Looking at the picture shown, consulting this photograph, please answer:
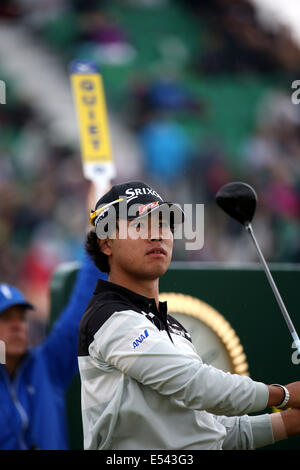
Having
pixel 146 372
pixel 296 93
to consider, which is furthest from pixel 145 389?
pixel 296 93

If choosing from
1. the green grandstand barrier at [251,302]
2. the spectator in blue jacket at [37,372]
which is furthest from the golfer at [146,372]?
the green grandstand barrier at [251,302]

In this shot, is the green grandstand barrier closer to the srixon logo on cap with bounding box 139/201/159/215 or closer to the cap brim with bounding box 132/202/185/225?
the cap brim with bounding box 132/202/185/225

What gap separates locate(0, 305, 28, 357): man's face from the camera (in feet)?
10.8

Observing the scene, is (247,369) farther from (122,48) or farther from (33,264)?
(122,48)

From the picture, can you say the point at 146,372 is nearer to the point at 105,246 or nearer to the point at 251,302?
the point at 105,246

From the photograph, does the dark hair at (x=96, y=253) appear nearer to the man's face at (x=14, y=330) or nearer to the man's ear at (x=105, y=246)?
the man's ear at (x=105, y=246)

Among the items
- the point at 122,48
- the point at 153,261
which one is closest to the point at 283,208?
the point at 122,48

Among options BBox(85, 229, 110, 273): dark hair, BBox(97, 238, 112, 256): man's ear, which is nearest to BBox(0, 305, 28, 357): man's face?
BBox(85, 229, 110, 273): dark hair

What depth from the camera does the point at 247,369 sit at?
3.42 m

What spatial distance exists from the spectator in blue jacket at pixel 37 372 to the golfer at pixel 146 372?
0.85 m

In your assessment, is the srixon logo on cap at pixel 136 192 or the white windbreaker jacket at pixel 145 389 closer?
the white windbreaker jacket at pixel 145 389

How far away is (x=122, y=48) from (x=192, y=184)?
235 cm

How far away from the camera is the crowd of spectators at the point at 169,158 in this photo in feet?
26.0

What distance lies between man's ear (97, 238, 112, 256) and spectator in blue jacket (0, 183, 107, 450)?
726 mm
